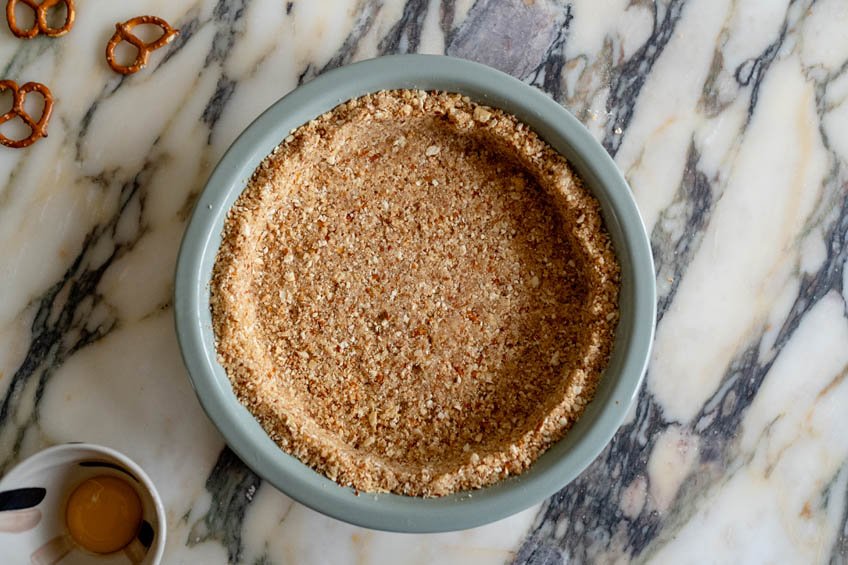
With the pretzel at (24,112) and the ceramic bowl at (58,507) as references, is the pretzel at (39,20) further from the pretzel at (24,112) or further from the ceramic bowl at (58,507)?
the ceramic bowl at (58,507)

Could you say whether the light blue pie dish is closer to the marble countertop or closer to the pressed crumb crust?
the pressed crumb crust

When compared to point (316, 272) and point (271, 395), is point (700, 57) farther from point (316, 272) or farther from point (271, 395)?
point (271, 395)

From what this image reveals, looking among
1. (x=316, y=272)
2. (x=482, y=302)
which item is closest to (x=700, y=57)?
(x=482, y=302)

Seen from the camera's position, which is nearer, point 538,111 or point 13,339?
point 538,111

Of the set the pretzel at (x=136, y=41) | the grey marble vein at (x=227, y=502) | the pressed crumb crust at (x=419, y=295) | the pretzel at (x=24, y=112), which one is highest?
the pretzel at (x=136, y=41)

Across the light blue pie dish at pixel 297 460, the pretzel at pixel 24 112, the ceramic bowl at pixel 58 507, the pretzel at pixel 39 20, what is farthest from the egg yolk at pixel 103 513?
the pretzel at pixel 39 20
